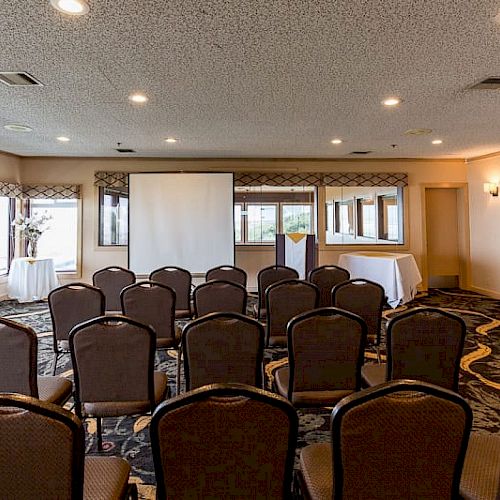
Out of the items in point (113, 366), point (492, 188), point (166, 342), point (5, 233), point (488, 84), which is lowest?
point (166, 342)

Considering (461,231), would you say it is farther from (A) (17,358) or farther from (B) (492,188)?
(A) (17,358)

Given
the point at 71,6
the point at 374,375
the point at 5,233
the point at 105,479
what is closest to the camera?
the point at 105,479

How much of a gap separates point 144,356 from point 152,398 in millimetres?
263

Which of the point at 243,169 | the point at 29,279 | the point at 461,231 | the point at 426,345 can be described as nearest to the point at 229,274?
the point at 426,345

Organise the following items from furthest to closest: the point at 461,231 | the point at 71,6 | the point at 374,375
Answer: the point at 461,231 < the point at 374,375 < the point at 71,6

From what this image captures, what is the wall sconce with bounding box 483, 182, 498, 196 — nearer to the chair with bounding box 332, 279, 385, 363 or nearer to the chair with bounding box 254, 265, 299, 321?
the chair with bounding box 254, 265, 299, 321

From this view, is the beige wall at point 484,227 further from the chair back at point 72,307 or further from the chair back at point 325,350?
the chair back at point 72,307

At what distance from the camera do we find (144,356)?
93.9 inches

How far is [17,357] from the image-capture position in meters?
2.30

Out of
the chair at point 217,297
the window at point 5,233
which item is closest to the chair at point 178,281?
the chair at point 217,297

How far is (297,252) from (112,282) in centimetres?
376

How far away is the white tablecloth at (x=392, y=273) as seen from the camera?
6883mm

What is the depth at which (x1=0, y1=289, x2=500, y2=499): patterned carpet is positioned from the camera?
2.62 m

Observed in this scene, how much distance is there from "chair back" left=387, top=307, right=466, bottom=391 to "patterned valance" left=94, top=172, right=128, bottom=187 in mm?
6981
